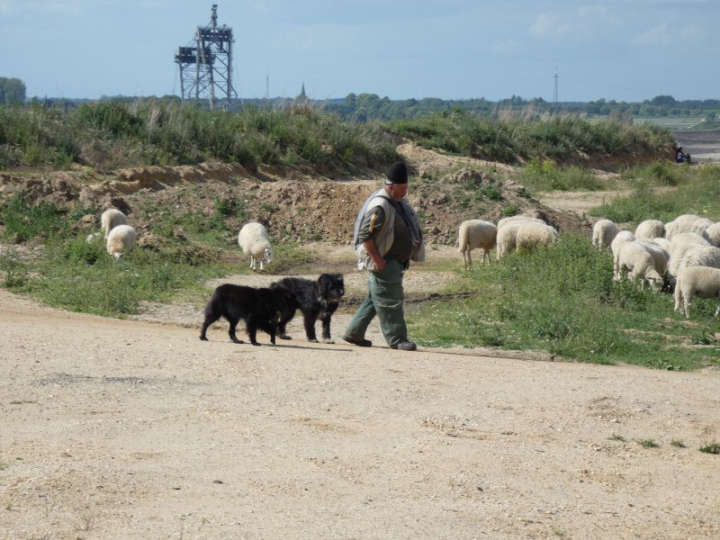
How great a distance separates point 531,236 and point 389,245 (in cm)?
817

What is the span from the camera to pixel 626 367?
11250mm

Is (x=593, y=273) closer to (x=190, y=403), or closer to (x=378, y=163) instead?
(x=190, y=403)

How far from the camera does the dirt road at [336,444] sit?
589 cm

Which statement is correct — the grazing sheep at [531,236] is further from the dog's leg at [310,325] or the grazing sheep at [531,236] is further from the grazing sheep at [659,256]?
the dog's leg at [310,325]

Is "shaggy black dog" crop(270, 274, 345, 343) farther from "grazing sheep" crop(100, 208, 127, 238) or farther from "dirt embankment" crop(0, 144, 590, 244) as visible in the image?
"dirt embankment" crop(0, 144, 590, 244)

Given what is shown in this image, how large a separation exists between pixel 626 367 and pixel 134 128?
766 inches

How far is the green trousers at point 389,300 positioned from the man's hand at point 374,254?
12cm

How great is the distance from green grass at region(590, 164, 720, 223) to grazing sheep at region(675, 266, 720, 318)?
1021 centimetres

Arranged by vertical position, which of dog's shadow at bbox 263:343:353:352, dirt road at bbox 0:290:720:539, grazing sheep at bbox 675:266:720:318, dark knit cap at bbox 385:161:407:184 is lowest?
dirt road at bbox 0:290:720:539

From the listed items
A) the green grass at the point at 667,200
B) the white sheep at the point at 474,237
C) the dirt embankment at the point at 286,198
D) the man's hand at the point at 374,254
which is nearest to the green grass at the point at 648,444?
the man's hand at the point at 374,254

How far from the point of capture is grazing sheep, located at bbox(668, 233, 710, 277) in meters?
15.7

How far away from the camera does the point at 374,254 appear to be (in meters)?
10.6

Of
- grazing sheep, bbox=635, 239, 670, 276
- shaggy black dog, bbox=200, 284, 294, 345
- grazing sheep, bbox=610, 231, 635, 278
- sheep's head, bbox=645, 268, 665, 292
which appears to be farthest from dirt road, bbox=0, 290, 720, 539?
grazing sheep, bbox=610, 231, 635, 278

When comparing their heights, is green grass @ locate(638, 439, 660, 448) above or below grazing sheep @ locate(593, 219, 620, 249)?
below
